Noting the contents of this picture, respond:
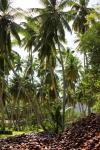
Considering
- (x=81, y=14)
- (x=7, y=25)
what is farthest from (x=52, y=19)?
(x=81, y=14)

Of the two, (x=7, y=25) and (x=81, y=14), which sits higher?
(x=81, y=14)

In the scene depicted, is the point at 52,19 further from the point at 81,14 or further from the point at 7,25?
the point at 81,14

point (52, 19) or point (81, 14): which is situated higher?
point (81, 14)

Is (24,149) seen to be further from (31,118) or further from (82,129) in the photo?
(31,118)

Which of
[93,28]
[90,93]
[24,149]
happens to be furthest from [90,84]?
[24,149]

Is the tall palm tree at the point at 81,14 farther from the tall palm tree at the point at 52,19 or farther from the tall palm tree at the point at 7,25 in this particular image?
the tall palm tree at the point at 7,25

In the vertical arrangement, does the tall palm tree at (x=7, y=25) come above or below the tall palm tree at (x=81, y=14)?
below

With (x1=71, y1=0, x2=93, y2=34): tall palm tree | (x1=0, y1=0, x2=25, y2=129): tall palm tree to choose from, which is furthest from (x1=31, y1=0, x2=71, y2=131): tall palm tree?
(x1=71, y1=0, x2=93, y2=34): tall palm tree

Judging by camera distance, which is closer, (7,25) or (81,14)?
(7,25)

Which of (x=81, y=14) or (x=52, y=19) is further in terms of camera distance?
(x=81, y=14)

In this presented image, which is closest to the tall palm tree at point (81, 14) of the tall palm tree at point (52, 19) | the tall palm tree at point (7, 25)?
the tall palm tree at point (52, 19)

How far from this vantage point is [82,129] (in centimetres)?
1123

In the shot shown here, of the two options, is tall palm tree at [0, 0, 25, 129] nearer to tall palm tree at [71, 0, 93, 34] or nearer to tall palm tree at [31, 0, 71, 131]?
tall palm tree at [31, 0, 71, 131]

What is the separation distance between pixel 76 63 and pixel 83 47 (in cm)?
1765
